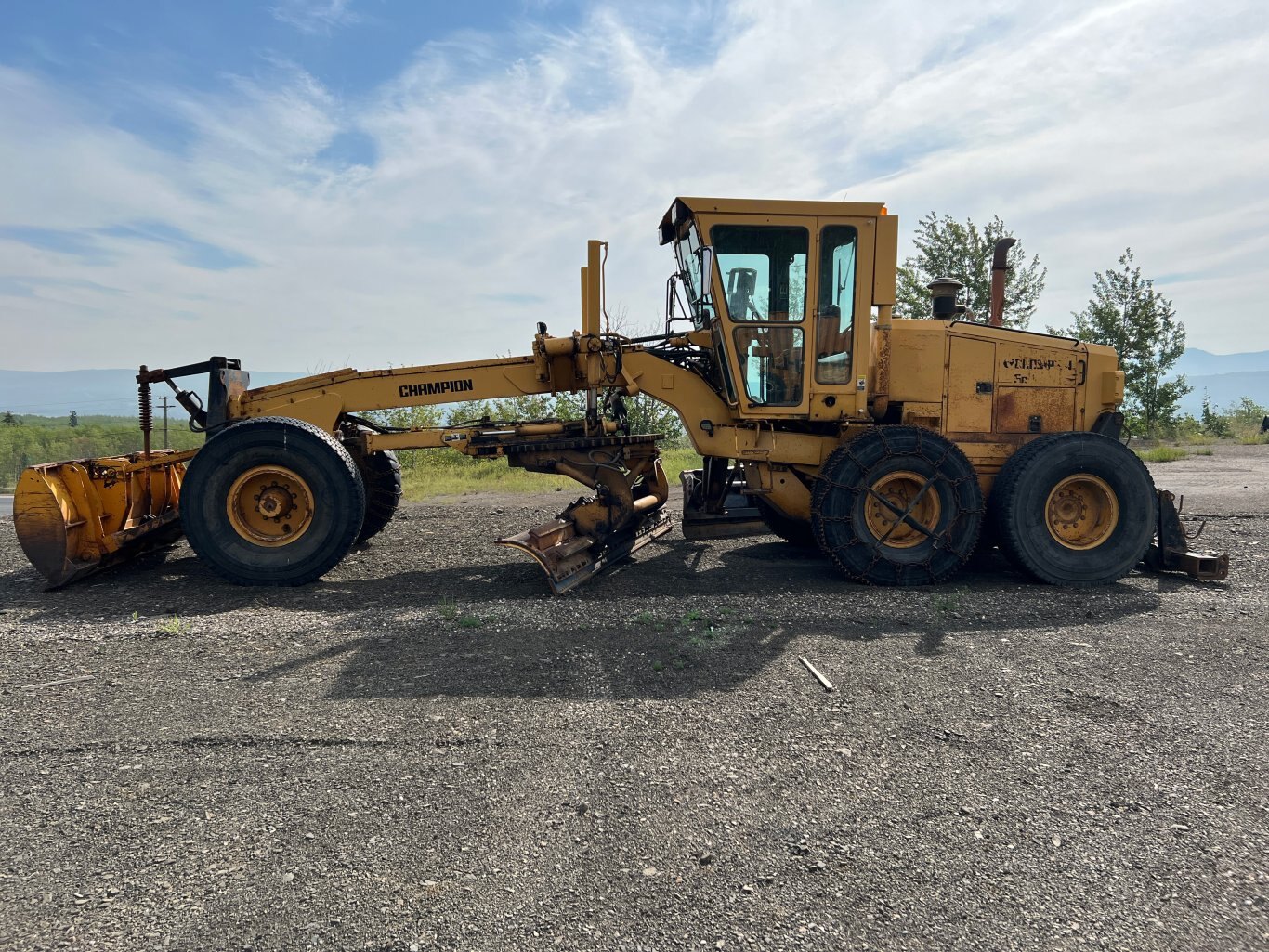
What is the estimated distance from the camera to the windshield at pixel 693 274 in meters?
6.59

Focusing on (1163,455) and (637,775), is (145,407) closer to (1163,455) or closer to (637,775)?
(637,775)

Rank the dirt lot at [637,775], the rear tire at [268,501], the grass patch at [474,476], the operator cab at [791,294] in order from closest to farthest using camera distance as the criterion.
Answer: the dirt lot at [637,775] → the rear tire at [268,501] → the operator cab at [791,294] → the grass patch at [474,476]

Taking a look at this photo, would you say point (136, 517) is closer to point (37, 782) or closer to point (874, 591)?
point (37, 782)

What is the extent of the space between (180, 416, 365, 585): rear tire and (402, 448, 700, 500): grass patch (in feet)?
23.3

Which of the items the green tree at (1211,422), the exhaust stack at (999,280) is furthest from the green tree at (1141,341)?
the exhaust stack at (999,280)

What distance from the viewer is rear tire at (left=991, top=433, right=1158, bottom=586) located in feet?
20.9

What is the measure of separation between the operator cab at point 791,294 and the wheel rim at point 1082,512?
182cm

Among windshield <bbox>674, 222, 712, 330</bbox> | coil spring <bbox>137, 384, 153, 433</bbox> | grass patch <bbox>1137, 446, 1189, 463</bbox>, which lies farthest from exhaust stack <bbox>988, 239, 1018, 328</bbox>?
grass patch <bbox>1137, 446, 1189, 463</bbox>

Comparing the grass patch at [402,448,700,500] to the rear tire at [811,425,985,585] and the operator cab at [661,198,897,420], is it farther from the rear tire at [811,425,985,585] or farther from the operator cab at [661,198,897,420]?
the rear tire at [811,425,985,585]

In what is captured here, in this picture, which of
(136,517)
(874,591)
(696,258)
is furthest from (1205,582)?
(136,517)

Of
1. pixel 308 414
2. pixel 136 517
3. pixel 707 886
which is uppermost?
pixel 308 414

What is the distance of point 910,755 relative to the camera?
3354mm

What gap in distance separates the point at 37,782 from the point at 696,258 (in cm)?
554

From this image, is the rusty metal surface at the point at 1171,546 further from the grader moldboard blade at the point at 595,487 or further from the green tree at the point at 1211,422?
the green tree at the point at 1211,422
